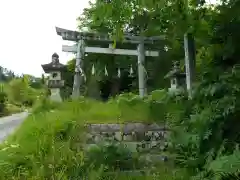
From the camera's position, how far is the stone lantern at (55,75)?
10.2 meters

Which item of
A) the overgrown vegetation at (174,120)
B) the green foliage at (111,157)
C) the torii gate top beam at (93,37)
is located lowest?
the green foliage at (111,157)

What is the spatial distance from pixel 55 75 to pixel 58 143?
4.72 meters

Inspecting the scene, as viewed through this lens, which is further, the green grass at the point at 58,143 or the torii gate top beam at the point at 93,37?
the torii gate top beam at the point at 93,37

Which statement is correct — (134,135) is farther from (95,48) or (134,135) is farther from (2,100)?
(2,100)

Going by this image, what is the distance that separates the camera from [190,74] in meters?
8.02

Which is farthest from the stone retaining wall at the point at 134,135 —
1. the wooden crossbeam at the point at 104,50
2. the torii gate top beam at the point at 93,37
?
the wooden crossbeam at the point at 104,50

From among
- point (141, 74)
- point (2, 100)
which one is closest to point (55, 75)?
point (141, 74)

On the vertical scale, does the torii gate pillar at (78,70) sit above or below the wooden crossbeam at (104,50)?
below

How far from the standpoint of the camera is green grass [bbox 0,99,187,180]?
5402 mm

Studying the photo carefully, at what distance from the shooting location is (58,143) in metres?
6.12

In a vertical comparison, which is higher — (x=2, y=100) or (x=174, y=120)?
(x=174, y=120)

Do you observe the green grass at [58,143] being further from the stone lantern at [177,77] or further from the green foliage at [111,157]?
the stone lantern at [177,77]

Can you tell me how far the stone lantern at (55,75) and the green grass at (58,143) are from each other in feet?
5.50

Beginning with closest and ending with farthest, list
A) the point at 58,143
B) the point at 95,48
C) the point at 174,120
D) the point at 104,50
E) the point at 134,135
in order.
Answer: the point at 58,143 → the point at 174,120 → the point at 134,135 → the point at 95,48 → the point at 104,50
